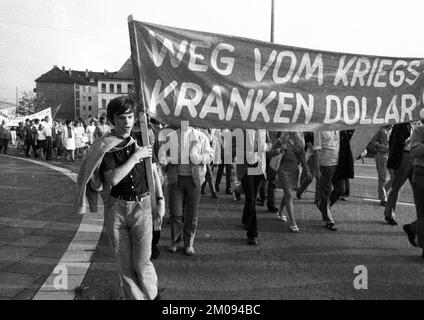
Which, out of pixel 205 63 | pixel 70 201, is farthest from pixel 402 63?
pixel 70 201

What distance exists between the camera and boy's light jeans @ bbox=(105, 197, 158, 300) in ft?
11.3

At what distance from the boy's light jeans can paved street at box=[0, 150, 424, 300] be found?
1.67 feet

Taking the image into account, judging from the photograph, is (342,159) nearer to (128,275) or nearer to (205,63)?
(205,63)

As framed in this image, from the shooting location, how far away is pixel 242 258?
522 cm

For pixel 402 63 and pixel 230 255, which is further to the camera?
pixel 230 255

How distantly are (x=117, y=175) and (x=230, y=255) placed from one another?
245cm

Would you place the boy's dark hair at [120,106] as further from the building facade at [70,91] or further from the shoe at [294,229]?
the building facade at [70,91]

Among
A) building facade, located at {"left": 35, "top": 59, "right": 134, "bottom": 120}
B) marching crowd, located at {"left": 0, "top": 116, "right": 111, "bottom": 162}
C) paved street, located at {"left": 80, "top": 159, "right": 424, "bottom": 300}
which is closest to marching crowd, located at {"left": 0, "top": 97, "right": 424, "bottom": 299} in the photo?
paved street, located at {"left": 80, "top": 159, "right": 424, "bottom": 300}

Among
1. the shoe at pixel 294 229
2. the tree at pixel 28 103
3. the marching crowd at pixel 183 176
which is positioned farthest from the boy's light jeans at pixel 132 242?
the tree at pixel 28 103

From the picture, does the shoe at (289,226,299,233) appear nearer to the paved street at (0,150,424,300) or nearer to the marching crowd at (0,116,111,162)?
the paved street at (0,150,424,300)

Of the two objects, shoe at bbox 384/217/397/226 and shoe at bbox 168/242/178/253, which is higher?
shoe at bbox 384/217/397/226

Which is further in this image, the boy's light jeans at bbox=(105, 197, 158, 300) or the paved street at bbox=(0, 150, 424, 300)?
the paved street at bbox=(0, 150, 424, 300)
